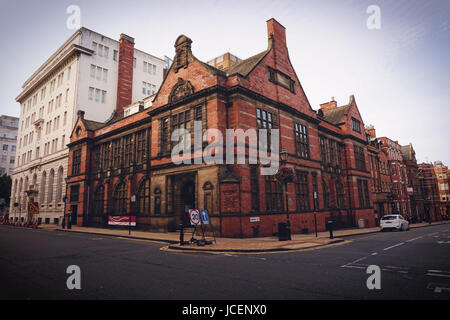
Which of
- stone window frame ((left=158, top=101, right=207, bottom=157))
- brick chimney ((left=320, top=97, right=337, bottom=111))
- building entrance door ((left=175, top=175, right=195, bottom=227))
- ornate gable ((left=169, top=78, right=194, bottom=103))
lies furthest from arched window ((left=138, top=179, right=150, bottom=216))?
brick chimney ((left=320, top=97, right=337, bottom=111))

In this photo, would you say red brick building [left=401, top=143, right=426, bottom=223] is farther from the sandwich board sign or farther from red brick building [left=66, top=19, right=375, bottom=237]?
the sandwich board sign

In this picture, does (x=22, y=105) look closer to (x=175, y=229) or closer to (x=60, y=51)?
(x=60, y=51)

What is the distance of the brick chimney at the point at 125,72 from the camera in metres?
42.6

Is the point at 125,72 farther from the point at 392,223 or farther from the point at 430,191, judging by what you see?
the point at 430,191

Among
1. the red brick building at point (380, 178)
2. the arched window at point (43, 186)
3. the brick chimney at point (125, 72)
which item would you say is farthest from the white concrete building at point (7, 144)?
the red brick building at point (380, 178)

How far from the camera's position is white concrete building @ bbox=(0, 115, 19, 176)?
253 ft

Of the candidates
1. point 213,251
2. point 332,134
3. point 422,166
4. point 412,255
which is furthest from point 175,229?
point 422,166

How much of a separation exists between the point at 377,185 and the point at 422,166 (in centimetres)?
4098

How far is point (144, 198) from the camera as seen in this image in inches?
996

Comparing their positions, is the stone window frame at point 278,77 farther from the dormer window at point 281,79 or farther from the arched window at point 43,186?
the arched window at point 43,186

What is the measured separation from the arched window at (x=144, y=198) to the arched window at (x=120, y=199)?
10.4ft

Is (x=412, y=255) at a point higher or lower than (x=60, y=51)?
lower

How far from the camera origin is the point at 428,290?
5.66 m
